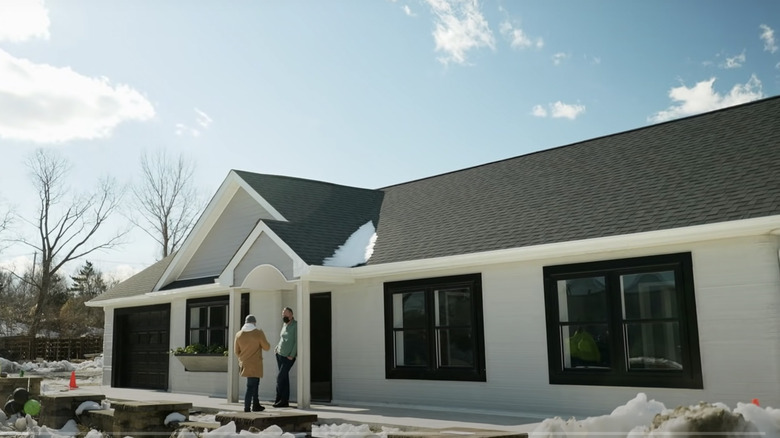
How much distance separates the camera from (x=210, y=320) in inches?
674

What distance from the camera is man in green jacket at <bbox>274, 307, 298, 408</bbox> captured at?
12492mm

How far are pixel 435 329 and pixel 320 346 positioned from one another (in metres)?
3.81

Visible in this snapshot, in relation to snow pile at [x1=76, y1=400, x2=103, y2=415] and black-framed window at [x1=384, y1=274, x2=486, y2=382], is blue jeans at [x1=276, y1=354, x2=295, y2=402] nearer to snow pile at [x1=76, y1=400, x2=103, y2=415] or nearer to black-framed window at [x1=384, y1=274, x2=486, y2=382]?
black-framed window at [x1=384, y1=274, x2=486, y2=382]

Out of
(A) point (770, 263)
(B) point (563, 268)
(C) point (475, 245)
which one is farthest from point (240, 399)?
(A) point (770, 263)

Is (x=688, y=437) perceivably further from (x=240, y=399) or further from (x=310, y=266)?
(x=240, y=399)

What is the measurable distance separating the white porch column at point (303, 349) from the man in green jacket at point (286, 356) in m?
0.26

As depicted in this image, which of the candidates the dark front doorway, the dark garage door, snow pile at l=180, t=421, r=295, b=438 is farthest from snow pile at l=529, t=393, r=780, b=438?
the dark garage door

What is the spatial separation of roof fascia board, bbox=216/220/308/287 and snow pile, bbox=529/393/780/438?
7.33 meters

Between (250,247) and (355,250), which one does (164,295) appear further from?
(355,250)

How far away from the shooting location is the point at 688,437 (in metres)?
4.91

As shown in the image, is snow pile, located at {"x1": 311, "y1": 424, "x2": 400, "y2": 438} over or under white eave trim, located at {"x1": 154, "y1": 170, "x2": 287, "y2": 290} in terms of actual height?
under

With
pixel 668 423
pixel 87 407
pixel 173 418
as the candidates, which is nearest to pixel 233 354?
pixel 87 407

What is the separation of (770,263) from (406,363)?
6217 mm

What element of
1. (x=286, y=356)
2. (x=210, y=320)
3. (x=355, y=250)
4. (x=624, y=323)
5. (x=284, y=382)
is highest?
(x=355, y=250)
